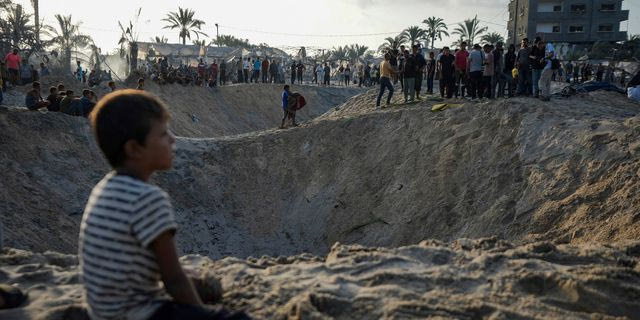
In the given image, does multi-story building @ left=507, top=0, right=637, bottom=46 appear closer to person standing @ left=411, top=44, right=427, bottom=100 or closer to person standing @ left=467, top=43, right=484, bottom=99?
person standing @ left=411, top=44, right=427, bottom=100

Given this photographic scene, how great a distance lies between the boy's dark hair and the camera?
2.20 metres

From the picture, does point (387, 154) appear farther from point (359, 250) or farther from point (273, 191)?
point (359, 250)

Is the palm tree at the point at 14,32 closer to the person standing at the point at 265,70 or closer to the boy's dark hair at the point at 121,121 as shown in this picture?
the person standing at the point at 265,70

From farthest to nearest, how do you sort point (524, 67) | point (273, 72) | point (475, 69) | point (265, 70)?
point (273, 72)
point (265, 70)
point (475, 69)
point (524, 67)

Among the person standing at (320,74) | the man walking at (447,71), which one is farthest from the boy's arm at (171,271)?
the person standing at (320,74)

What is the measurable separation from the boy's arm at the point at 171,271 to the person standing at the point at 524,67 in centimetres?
1222

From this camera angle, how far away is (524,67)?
12.8m

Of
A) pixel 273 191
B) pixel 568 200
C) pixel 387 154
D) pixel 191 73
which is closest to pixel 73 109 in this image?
pixel 273 191

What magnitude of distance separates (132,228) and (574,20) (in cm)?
5444

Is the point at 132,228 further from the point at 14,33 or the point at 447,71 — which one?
the point at 14,33

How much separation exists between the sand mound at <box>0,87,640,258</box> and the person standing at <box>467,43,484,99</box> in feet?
5.40

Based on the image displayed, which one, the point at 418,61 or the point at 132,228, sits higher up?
the point at 418,61

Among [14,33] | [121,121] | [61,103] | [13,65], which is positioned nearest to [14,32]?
[14,33]

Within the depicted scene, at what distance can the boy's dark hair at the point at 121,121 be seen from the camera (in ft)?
7.22
